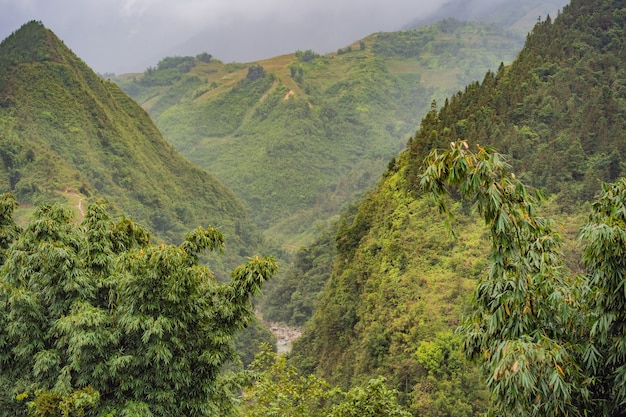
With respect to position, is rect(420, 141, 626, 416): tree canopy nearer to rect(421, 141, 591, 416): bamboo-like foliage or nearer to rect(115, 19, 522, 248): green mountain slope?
rect(421, 141, 591, 416): bamboo-like foliage

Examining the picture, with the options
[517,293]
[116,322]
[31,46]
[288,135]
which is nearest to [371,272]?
[116,322]

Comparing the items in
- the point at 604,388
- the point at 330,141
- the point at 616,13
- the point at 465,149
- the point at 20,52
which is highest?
the point at 20,52

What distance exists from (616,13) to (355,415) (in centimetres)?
4130

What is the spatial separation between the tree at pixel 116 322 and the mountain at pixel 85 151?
44.2 metres

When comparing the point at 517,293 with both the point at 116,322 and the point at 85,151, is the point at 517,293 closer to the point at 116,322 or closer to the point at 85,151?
the point at 116,322

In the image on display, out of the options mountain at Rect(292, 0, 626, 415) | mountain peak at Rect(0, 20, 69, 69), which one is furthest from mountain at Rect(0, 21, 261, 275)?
mountain at Rect(292, 0, 626, 415)

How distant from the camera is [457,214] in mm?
29938

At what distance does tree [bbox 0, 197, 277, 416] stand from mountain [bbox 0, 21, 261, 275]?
44248 millimetres

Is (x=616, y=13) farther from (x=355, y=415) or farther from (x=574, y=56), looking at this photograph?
(x=355, y=415)

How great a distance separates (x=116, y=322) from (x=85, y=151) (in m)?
69.2

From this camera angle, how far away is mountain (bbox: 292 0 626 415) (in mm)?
22734

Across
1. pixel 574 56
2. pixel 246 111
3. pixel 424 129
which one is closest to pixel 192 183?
pixel 424 129

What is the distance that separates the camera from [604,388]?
5707mm

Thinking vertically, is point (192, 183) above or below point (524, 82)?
below
